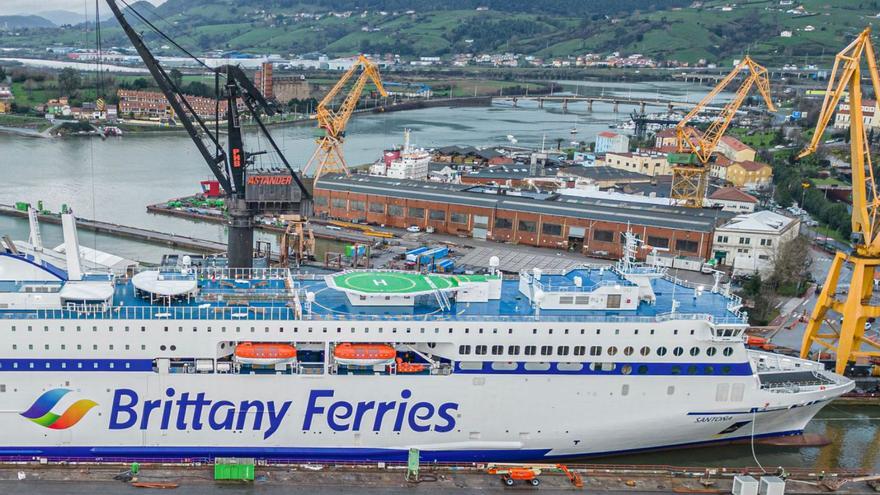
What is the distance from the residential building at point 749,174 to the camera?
42781 millimetres

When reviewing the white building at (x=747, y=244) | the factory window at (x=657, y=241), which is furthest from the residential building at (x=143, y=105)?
the white building at (x=747, y=244)

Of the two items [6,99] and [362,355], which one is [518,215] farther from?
[6,99]

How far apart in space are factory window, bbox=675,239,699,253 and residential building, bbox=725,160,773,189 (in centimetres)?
1711

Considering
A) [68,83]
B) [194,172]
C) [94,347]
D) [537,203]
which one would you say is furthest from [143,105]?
[94,347]

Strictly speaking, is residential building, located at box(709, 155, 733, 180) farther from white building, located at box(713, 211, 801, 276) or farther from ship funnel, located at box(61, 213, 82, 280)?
ship funnel, located at box(61, 213, 82, 280)

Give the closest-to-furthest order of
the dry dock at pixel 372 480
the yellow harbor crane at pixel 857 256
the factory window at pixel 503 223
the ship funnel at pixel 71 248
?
1. the dry dock at pixel 372 480
2. the ship funnel at pixel 71 248
3. the yellow harbor crane at pixel 857 256
4. the factory window at pixel 503 223

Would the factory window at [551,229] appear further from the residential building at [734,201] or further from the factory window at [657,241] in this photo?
the residential building at [734,201]

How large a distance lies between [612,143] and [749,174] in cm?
1177

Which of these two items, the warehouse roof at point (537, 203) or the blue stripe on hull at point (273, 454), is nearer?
the blue stripe on hull at point (273, 454)

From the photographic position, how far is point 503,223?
101 ft

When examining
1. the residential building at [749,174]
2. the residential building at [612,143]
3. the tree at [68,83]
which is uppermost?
the tree at [68,83]

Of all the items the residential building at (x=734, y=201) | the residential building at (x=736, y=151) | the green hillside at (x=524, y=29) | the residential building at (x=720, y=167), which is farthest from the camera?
the green hillside at (x=524, y=29)

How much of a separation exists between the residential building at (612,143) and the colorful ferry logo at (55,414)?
142 feet

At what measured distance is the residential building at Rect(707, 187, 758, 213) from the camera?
34.3 m
